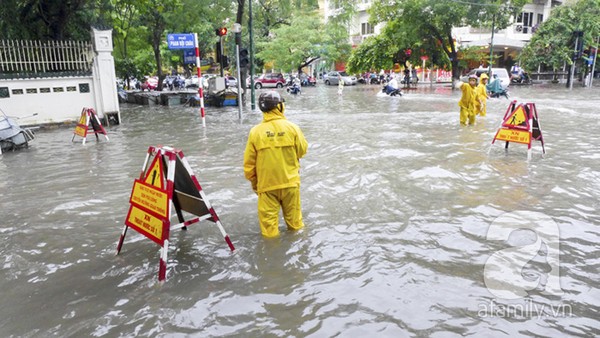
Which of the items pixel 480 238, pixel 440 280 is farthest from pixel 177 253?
pixel 480 238

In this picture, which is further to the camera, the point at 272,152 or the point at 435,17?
the point at 435,17

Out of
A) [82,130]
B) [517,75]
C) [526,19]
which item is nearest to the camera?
[82,130]

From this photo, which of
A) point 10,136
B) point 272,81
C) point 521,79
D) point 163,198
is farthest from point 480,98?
point 272,81

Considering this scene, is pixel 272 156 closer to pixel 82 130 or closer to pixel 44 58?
pixel 82 130

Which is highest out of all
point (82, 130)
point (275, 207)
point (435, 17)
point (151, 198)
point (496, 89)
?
point (435, 17)

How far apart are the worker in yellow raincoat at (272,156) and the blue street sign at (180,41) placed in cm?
1236

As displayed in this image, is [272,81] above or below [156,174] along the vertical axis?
above

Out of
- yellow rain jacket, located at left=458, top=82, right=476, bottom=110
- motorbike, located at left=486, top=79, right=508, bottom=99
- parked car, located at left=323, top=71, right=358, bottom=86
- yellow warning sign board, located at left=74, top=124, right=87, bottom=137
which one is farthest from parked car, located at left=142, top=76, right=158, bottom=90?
yellow rain jacket, located at left=458, top=82, right=476, bottom=110

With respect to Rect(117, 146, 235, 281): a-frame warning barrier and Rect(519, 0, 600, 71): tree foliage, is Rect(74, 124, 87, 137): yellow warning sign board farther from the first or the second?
Rect(519, 0, 600, 71): tree foliage

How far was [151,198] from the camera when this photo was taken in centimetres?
427

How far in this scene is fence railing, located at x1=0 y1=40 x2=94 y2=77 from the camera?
1382 cm

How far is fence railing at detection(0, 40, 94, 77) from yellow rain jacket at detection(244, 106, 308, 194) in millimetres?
12486

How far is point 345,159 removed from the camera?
9.05 metres

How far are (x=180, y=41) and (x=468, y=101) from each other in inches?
385
